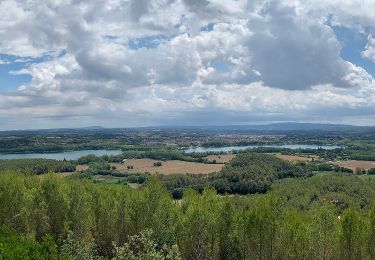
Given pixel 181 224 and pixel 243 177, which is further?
pixel 243 177

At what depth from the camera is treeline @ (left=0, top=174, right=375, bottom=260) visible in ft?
132

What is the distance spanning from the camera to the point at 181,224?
47062mm

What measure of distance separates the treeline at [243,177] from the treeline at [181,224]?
6028 cm

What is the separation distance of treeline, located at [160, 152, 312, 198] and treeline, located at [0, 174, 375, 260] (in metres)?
60.3

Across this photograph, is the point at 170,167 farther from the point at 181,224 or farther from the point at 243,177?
the point at 181,224

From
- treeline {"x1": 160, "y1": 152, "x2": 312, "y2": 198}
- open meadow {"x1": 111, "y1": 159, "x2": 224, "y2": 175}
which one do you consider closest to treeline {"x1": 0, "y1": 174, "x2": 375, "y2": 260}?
treeline {"x1": 160, "y1": 152, "x2": 312, "y2": 198}

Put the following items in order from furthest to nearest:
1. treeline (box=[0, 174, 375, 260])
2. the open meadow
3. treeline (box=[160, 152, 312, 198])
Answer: the open meadow < treeline (box=[160, 152, 312, 198]) < treeline (box=[0, 174, 375, 260])

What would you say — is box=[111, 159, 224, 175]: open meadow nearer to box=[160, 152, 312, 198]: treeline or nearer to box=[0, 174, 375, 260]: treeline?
box=[160, 152, 312, 198]: treeline

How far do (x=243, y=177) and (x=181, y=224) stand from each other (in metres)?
83.0

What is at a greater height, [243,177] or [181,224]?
[181,224]

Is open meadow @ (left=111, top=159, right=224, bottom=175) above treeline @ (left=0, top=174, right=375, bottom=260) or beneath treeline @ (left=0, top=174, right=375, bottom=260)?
beneath

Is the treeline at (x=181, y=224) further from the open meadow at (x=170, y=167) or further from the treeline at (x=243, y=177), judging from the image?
the open meadow at (x=170, y=167)

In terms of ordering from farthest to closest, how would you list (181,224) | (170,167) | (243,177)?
(170,167), (243,177), (181,224)


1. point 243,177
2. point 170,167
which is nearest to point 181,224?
point 243,177
